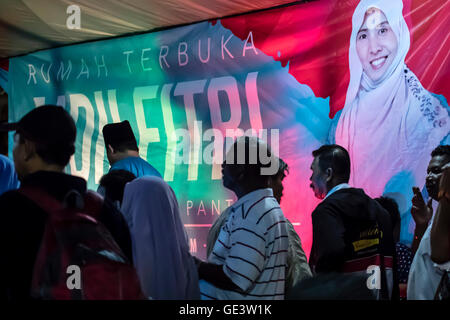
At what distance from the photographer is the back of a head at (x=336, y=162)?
10.3 feet

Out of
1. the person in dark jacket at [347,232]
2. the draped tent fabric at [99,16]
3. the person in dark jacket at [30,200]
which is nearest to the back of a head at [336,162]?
the person in dark jacket at [347,232]

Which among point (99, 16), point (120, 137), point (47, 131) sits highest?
point (99, 16)

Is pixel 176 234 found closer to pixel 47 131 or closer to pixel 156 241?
pixel 156 241

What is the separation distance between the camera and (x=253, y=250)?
2.44m

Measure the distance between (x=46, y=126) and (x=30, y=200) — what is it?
283 millimetres

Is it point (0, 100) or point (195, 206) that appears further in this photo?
point (0, 100)

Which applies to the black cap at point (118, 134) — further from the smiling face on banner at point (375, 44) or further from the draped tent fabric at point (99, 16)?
the smiling face on banner at point (375, 44)

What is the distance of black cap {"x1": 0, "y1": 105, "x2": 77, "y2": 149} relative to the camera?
1.88m

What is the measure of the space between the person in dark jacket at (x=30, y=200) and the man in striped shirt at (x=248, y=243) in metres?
0.54

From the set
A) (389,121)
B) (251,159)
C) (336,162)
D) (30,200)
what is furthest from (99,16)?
(30,200)

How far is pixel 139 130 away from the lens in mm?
5152

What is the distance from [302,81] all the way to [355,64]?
0.42 metres
